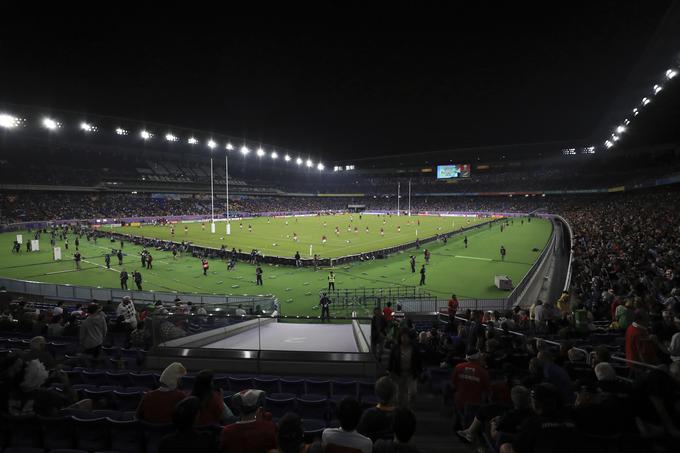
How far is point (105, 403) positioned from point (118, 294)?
14.9 metres

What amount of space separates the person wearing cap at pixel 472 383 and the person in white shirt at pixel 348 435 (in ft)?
9.24

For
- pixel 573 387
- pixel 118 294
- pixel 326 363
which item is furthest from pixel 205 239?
pixel 573 387

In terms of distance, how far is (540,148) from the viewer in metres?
101

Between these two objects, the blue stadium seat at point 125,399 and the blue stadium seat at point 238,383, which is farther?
the blue stadium seat at point 238,383

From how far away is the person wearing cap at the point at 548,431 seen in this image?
3.54m

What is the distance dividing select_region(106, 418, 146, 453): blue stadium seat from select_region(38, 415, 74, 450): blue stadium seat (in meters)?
0.53

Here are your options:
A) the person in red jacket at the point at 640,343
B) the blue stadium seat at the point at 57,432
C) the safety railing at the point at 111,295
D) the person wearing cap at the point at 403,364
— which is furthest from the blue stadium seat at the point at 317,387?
the safety railing at the point at 111,295

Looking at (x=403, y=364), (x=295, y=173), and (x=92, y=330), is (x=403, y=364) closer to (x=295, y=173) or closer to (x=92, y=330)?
(x=92, y=330)

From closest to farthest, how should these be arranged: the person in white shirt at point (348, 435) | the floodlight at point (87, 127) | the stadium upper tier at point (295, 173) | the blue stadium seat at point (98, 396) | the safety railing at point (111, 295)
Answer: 1. the person in white shirt at point (348, 435)
2. the blue stadium seat at point (98, 396)
3. the safety railing at point (111, 295)
4. the stadium upper tier at point (295, 173)
5. the floodlight at point (87, 127)

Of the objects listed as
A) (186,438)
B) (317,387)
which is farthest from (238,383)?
(186,438)

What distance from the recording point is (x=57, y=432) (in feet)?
16.3

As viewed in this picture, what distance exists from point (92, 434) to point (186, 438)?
9.45 feet

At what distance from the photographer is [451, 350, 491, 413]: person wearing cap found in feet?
17.8

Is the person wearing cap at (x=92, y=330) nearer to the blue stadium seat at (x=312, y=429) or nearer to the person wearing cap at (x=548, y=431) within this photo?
the blue stadium seat at (x=312, y=429)
